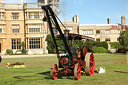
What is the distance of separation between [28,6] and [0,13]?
21.7ft

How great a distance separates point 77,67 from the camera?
923 cm

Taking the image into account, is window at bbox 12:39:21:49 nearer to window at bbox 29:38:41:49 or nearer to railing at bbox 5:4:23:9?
window at bbox 29:38:41:49

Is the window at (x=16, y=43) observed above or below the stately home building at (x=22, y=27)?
below

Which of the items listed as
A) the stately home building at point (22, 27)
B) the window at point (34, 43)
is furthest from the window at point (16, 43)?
the window at point (34, 43)

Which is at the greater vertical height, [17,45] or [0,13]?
[0,13]

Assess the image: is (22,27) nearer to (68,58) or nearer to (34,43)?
(34,43)

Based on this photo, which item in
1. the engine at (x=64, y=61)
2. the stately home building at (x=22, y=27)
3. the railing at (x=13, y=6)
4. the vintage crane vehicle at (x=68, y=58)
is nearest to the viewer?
the vintage crane vehicle at (x=68, y=58)

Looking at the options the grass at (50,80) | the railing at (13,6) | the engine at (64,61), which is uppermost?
the railing at (13,6)

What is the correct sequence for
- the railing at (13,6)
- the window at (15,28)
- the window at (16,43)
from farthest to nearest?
the railing at (13,6) → the window at (15,28) → the window at (16,43)

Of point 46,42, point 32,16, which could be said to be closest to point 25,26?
point 32,16

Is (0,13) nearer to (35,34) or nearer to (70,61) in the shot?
(35,34)

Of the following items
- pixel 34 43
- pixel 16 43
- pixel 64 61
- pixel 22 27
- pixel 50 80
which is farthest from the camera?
pixel 22 27

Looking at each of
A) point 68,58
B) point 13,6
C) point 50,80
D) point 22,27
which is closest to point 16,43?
point 22,27

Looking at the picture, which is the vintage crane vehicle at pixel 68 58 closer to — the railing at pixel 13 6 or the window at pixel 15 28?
the window at pixel 15 28
